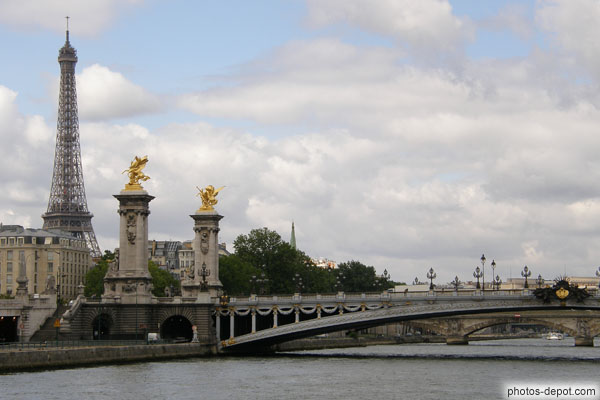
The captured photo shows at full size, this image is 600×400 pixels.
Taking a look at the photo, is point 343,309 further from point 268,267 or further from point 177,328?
point 268,267

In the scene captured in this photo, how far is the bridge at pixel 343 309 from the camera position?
266 feet

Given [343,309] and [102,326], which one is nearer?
[343,309]

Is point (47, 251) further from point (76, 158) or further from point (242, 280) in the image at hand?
point (242, 280)

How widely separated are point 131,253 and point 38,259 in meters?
73.9

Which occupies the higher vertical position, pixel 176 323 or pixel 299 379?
pixel 176 323

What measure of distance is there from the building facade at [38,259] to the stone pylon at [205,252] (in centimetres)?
6260

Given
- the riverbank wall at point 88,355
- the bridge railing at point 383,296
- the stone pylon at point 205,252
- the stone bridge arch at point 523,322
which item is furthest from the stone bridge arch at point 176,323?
the stone bridge arch at point 523,322

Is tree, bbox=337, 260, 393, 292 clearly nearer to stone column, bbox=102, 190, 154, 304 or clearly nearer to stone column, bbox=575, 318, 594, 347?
stone column, bbox=575, 318, 594, 347

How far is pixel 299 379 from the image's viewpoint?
2576 inches

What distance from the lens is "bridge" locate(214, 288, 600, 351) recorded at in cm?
8106

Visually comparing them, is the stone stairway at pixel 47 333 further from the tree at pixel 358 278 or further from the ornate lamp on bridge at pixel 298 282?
the tree at pixel 358 278

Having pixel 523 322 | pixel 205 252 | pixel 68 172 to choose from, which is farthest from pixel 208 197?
pixel 68 172

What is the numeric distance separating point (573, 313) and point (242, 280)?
37423 mm

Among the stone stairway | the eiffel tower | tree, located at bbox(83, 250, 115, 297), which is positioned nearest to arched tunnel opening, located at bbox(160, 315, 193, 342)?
the stone stairway
